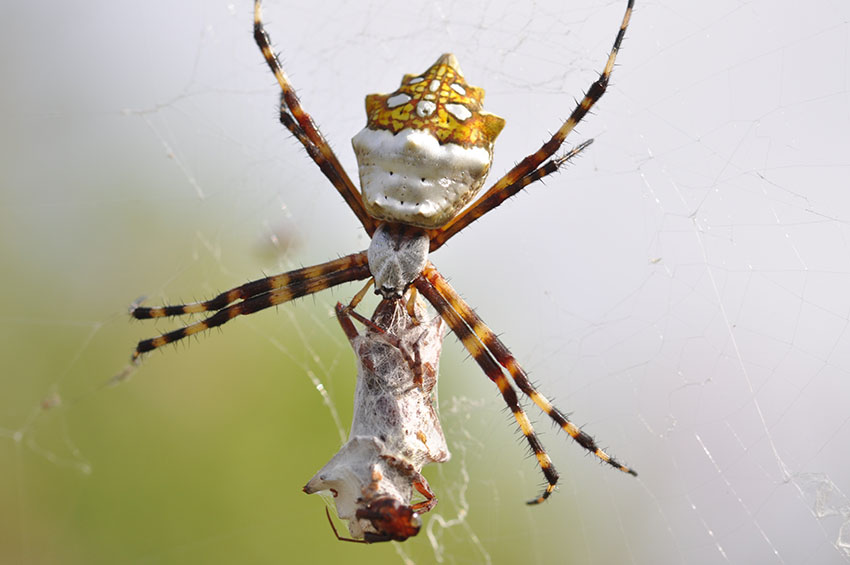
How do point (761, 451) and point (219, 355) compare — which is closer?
point (761, 451)

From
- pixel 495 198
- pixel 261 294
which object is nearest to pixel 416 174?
pixel 495 198

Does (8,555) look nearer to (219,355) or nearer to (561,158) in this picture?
(219,355)

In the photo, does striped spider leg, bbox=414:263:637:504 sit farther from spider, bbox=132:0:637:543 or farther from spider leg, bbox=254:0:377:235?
spider leg, bbox=254:0:377:235

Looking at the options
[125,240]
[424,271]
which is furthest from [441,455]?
[125,240]

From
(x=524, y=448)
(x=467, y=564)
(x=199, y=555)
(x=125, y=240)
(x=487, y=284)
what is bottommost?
(x=467, y=564)

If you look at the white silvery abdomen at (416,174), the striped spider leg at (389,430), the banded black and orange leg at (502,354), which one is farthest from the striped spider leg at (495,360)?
the white silvery abdomen at (416,174)

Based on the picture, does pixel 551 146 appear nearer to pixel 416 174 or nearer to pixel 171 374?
pixel 416 174

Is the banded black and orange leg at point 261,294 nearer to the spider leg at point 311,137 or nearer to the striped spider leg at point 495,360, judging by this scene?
the spider leg at point 311,137

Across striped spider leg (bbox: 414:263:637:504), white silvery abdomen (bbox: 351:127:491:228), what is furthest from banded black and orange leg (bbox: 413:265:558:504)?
white silvery abdomen (bbox: 351:127:491:228)
